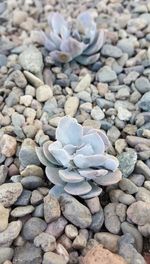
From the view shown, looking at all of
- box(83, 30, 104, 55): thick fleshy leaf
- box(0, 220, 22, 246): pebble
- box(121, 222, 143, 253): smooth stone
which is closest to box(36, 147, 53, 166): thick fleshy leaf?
box(0, 220, 22, 246): pebble

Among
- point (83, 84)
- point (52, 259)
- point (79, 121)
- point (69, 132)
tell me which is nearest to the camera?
point (52, 259)

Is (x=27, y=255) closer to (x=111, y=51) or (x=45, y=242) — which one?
(x=45, y=242)

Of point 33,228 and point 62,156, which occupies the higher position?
point 62,156

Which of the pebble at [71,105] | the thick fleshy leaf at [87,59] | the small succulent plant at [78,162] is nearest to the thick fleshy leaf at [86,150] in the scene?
the small succulent plant at [78,162]

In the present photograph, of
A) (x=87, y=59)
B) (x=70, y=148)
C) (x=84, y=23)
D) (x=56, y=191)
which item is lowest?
(x=56, y=191)

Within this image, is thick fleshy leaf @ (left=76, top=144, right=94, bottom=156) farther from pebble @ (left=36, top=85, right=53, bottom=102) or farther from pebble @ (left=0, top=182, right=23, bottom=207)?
pebble @ (left=36, top=85, right=53, bottom=102)

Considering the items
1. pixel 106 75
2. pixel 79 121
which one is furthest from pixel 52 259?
pixel 106 75

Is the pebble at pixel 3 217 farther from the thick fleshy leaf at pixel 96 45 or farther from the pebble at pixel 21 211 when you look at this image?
the thick fleshy leaf at pixel 96 45

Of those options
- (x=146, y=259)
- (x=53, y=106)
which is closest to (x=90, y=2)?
(x=53, y=106)
